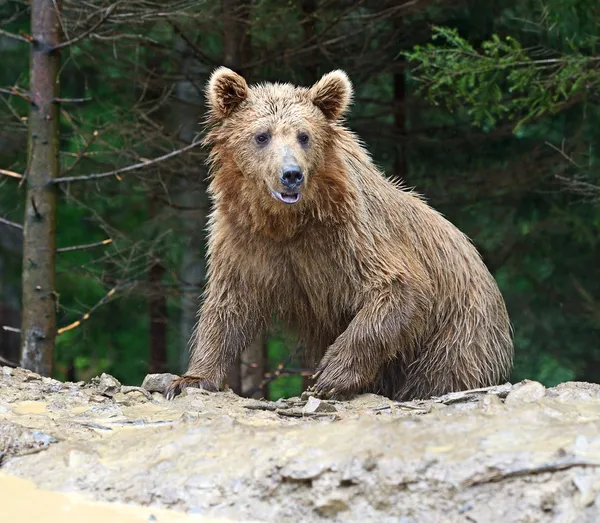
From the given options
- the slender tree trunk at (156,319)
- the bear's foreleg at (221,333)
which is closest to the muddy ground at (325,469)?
the bear's foreleg at (221,333)

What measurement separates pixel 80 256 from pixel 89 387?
8.47m

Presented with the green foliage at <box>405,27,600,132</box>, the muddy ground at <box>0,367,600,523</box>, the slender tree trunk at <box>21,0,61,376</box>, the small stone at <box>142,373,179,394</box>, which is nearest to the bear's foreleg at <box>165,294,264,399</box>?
the small stone at <box>142,373,179,394</box>

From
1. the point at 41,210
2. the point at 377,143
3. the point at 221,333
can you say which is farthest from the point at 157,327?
the point at 221,333

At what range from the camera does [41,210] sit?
7.59m

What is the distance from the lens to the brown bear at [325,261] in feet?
19.1

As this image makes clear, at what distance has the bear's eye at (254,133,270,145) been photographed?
5855 mm

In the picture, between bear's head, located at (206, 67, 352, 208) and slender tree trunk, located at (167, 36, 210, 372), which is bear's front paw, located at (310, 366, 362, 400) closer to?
bear's head, located at (206, 67, 352, 208)

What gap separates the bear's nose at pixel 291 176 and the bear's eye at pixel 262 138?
42cm

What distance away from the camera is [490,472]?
3367 millimetres

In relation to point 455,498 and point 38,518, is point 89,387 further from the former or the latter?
point 455,498

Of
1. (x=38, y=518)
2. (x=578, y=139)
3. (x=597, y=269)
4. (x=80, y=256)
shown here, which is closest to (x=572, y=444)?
(x=38, y=518)

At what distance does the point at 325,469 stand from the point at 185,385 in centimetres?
246

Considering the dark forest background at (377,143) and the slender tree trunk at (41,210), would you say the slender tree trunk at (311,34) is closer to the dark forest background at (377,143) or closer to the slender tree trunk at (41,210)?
the dark forest background at (377,143)

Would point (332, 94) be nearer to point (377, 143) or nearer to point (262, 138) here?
point (262, 138)
